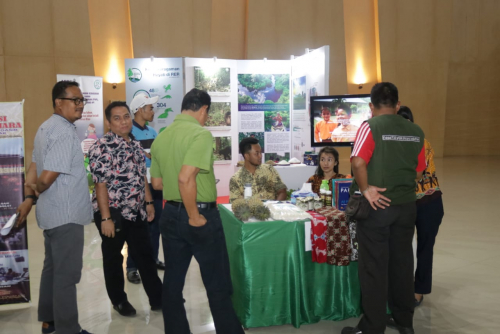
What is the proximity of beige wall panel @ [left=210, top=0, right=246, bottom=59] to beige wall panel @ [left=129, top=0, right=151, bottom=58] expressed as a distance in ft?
5.65

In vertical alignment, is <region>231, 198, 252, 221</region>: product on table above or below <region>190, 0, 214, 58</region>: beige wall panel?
below

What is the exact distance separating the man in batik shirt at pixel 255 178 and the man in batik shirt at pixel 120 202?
2.97ft

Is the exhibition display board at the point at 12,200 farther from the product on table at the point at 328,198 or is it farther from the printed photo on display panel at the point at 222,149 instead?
the printed photo on display panel at the point at 222,149

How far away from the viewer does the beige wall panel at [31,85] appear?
32.8 ft

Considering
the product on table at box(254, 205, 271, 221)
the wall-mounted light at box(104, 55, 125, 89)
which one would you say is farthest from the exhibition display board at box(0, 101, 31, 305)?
the wall-mounted light at box(104, 55, 125, 89)

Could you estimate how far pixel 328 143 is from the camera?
4582mm

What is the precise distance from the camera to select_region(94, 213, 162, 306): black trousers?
3.12 m

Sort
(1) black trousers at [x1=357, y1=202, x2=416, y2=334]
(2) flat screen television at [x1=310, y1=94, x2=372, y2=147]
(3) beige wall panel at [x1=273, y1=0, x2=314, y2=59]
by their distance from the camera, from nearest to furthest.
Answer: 1. (1) black trousers at [x1=357, y1=202, x2=416, y2=334]
2. (2) flat screen television at [x1=310, y1=94, x2=372, y2=147]
3. (3) beige wall panel at [x1=273, y1=0, x2=314, y2=59]

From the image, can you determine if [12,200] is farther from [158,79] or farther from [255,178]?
[158,79]

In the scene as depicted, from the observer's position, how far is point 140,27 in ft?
36.1

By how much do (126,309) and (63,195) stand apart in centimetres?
116

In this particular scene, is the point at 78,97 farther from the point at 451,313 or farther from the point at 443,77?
the point at 443,77

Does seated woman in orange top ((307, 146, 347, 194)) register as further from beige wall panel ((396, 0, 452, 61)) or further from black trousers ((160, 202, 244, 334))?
beige wall panel ((396, 0, 452, 61))

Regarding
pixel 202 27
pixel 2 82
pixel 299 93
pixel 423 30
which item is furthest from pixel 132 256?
pixel 423 30
